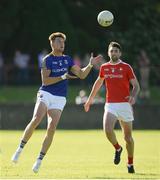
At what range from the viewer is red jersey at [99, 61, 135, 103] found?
16.5 m

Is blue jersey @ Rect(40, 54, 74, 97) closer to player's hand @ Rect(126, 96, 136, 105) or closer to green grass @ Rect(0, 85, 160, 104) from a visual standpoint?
player's hand @ Rect(126, 96, 136, 105)

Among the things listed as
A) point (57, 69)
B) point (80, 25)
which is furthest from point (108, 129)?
point (80, 25)

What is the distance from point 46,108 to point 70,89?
19.8m

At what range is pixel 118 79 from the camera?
16.6 meters

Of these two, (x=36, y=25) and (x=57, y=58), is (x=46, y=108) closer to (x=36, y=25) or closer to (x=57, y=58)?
(x=57, y=58)

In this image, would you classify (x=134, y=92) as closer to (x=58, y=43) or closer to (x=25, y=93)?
(x=58, y=43)

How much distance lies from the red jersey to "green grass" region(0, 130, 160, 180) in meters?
1.33

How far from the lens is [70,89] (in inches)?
1409

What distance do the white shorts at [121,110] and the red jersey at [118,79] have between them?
0.08 m

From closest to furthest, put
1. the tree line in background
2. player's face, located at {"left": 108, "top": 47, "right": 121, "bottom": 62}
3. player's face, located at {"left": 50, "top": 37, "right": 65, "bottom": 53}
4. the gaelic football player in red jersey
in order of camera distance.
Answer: player's face, located at {"left": 50, "top": 37, "right": 65, "bottom": 53} < player's face, located at {"left": 108, "top": 47, "right": 121, "bottom": 62} < the gaelic football player in red jersey < the tree line in background

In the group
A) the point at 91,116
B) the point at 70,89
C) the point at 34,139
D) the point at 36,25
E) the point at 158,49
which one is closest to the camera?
the point at 34,139

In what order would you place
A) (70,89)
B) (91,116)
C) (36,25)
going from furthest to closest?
(36,25)
(70,89)
(91,116)

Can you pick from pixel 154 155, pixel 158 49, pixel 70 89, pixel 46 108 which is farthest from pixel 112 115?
pixel 158 49

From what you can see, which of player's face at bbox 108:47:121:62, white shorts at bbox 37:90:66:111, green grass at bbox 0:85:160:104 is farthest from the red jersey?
green grass at bbox 0:85:160:104
